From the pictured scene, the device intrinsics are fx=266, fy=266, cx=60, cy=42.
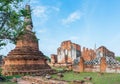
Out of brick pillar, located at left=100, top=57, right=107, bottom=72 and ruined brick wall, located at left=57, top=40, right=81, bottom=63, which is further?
ruined brick wall, located at left=57, top=40, right=81, bottom=63

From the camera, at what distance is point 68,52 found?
211 ft

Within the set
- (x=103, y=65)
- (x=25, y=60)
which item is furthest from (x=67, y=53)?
(x=103, y=65)

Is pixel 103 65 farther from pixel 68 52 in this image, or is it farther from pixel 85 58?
pixel 68 52

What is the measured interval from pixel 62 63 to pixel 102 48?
1135 centimetres

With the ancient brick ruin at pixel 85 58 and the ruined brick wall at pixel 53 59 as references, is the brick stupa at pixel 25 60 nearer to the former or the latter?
the ancient brick ruin at pixel 85 58

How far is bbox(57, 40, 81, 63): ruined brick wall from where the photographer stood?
63.4m

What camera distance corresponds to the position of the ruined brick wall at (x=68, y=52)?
6344cm

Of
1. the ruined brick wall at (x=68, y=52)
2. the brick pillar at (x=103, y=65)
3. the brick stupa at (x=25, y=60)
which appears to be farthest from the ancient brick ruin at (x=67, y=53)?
the brick pillar at (x=103, y=65)

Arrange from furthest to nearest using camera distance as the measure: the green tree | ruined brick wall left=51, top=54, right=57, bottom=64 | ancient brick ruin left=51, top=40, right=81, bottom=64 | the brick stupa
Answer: ruined brick wall left=51, top=54, right=57, bottom=64 → ancient brick ruin left=51, top=40, right=81, bottom=64 → the brick stupa → the green tree

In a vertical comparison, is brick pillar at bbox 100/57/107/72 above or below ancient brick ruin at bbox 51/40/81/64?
below

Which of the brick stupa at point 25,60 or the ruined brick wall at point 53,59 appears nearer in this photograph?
the brick stupa at point 25,60

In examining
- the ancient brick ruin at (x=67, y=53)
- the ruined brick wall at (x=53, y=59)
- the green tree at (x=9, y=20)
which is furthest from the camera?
the ruined brick wall at (x=53, y=59)

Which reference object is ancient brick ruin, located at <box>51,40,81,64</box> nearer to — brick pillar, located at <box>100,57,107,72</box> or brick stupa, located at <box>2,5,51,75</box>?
brick stupa, located at <box>2,5,51,75</box>

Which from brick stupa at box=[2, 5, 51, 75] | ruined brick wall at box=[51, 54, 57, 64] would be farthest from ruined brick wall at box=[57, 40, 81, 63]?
brick stupa at box=[2, 5, 51, 75]
